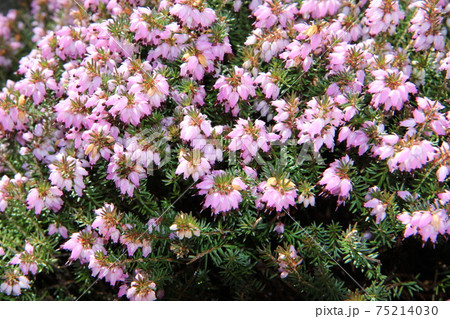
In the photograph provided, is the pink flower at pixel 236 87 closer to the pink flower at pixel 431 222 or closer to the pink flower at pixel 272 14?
the pink flower at pixel 272 14

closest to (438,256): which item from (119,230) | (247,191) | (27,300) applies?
(247,191)

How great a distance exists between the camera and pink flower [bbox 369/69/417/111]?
8.66ft

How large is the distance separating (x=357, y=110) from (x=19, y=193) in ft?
7.40

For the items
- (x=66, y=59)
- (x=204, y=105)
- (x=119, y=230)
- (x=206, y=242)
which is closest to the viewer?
(x=119, y=230)

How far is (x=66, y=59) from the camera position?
371cm

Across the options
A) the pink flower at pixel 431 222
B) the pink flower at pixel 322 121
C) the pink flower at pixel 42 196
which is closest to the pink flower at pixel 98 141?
the pink flower at pixel 42 196

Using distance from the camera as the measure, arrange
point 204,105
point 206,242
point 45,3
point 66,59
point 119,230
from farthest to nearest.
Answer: point 45,3, point 66,59, point 204,105, point 206,242, point 119,230

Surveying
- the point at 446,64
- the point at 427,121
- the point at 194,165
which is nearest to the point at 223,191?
the point at 194,165

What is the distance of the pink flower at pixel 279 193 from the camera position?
8.16 ft

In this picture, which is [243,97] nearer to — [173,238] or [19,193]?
[173,238]

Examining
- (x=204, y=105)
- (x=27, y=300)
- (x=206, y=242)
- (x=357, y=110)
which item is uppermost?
(x=357, y=110)

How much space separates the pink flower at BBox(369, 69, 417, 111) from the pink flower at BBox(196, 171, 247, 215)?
37.3 inches

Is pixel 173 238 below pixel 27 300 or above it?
above

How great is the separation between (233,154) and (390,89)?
0.99m
